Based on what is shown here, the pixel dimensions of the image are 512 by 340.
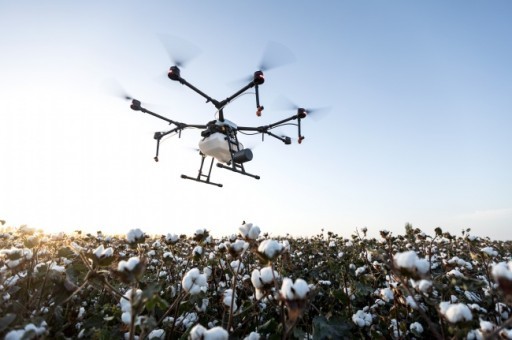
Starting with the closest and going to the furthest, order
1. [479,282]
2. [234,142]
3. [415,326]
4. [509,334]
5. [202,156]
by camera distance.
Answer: [479,282] → [509,334] → [415,326] → [234,142] → [202,156]

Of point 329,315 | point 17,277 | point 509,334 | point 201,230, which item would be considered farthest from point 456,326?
point 17,277

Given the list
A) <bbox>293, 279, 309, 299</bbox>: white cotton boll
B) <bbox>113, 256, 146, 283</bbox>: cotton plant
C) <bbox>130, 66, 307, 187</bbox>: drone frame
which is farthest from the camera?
<bbox>130, 66, 307, 187</bbox>: drone frame

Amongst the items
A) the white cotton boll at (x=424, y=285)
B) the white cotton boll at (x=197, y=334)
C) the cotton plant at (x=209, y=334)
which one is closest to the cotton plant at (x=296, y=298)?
the cotton plant at (x=209, y=334)

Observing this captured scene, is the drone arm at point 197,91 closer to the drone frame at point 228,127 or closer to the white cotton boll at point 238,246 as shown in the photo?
the drone frame at point 228,127

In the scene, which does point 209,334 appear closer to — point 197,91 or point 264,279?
point 264,279

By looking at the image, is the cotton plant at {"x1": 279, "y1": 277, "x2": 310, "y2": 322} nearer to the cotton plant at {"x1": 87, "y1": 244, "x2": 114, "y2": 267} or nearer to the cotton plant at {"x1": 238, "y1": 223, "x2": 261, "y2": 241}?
the cotton plant at {"x1": 238, "y1": 223, "x2": 261, "y2": 241}

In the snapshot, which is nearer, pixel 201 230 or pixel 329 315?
pixel 329 315

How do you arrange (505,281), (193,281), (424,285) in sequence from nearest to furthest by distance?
(505,281)
(424,285)
(193,281)

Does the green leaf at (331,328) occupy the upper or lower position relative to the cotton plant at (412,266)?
lower

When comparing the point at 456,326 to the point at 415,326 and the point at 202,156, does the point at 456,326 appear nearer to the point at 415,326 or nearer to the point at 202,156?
the point at 415,326

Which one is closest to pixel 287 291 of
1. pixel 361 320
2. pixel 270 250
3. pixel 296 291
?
pixel 296 291

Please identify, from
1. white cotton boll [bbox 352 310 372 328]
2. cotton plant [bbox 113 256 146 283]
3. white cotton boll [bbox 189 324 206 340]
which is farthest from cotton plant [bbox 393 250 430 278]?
white cotton boll [bbox 352 310 372 328]
